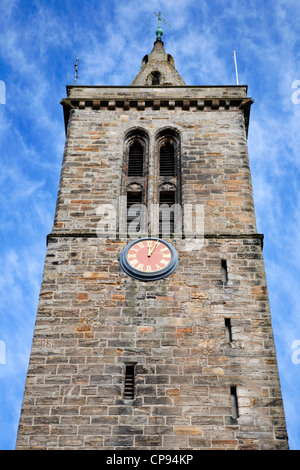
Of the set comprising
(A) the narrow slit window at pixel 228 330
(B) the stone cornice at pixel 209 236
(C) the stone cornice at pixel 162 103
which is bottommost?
(A) the narrow slit window at pixel 228 330

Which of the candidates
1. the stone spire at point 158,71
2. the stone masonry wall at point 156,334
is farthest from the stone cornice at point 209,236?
the stone spire at point 158,71

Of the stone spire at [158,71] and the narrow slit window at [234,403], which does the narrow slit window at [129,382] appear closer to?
the narrow slit window at [234,403]

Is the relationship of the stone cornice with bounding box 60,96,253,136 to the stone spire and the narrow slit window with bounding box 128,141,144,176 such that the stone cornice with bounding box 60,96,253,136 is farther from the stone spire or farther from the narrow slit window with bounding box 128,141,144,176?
the stone spire

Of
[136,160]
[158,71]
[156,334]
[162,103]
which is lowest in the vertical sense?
[156,334]

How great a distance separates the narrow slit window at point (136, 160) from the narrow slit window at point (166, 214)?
124 centimetres

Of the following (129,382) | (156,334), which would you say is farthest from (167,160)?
(129,382)

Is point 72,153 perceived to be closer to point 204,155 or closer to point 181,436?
point 204,155

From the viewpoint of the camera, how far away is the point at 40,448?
16.4m

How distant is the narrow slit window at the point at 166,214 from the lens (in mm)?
21903

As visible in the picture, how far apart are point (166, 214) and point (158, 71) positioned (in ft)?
30.9

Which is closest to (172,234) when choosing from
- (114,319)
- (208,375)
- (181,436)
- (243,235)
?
(243,235)

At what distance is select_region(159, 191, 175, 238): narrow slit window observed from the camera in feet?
71.9

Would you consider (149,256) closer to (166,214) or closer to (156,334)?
(166,214)

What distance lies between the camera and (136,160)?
79.6 ft
